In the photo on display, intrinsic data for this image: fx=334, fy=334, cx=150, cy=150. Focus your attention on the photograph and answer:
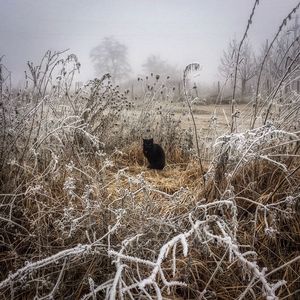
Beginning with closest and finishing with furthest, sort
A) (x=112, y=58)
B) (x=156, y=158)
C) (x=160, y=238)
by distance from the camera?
(x=160, y=238) → (x=156, y=158) → (x=112, y=58)

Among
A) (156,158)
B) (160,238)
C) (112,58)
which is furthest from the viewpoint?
(112,58)

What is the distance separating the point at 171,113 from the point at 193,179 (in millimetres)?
1893

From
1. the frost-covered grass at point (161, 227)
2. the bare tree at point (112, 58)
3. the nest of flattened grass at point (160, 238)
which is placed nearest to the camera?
the frost-covered grass at point (161, 227)

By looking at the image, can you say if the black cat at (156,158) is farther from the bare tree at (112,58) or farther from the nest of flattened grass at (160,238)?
the bare tree at (112,58)

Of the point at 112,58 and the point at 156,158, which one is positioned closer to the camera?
the point at 156,158

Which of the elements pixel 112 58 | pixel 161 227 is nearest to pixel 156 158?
pixel 161 227

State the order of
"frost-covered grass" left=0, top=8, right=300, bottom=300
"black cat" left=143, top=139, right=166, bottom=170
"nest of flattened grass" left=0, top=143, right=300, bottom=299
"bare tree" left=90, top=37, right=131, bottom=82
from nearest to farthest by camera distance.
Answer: "frost-covered grass" left=0, top=8, right=300, bottom=300, "nest of flattened grass" left=0, top=143, right=300, bottom=299, "black cat" left=143, top=139, right=166, bottom=170, "bare tree" left=90, top=37, right=131, bottom=82

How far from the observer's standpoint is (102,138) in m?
4.17

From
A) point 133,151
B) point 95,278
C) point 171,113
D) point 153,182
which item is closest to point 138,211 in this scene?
point 95,278

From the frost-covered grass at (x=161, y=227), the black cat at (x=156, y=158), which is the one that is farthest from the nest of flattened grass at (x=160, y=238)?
the black cat at (x=156, y=158)

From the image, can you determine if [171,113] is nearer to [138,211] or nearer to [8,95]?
[8,95]

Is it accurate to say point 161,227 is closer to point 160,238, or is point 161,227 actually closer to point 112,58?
point 160,238

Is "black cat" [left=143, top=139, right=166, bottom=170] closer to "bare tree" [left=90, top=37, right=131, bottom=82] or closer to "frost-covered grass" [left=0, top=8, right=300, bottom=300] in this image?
"frost-covered grass" [left=0, top=8, right=300, bottom=300]

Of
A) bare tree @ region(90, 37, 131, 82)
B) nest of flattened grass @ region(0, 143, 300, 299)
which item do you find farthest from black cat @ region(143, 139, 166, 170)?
bare tree @ region(90, 37, 131, 82)
